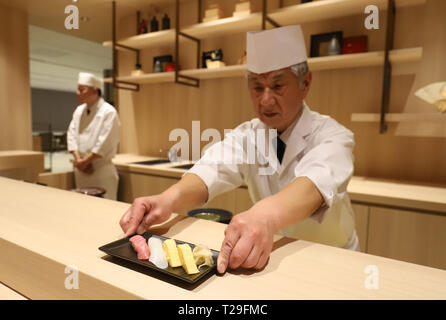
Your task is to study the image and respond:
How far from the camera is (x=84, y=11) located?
154 inches

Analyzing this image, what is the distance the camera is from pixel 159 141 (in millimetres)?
4074

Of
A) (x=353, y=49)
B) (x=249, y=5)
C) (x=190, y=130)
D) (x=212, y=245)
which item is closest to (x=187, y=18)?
(x=249, y=5)

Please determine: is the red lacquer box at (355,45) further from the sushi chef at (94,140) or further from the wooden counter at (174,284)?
the sushi chef at (94,140)

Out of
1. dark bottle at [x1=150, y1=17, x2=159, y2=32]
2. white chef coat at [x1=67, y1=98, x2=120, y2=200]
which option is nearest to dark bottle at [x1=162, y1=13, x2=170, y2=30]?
dark bottle at [x1=150, y1=17, x2=159, y2=32]

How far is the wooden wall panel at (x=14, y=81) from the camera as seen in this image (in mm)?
4152

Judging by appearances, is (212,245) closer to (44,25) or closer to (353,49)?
(353,49)

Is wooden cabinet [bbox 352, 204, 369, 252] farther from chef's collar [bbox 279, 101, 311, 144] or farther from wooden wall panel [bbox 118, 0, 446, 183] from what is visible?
chef's collar [bbox 279, 101, 311, 144]

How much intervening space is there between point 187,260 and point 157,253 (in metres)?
0.10

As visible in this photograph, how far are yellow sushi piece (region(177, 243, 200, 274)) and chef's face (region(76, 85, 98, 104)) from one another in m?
3.15

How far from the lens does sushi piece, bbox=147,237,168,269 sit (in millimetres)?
728

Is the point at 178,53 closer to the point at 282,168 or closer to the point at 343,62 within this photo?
the point at 343,62

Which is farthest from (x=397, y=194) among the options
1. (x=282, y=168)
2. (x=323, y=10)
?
(x=323, y=10)
